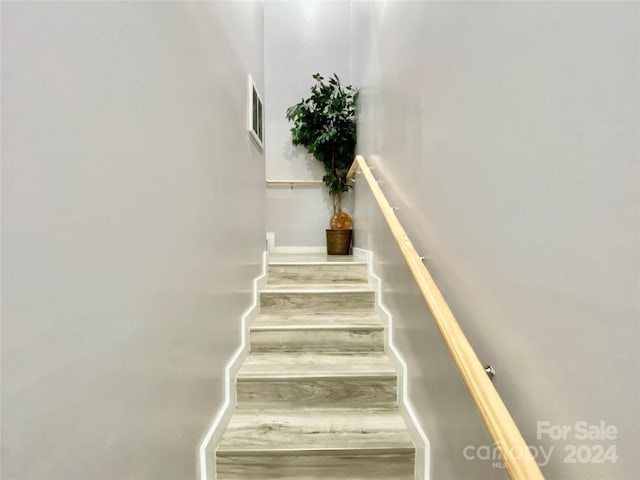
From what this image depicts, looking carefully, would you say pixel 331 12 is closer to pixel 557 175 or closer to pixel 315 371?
pixel 315 371

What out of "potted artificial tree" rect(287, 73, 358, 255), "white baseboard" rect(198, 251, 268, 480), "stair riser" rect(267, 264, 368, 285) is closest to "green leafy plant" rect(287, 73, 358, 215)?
"potted artificial tree" rect(287, 73, 358, 255)

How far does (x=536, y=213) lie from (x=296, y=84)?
4.29 m

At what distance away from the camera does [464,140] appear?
1121 millimetres

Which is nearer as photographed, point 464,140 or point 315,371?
point 464,140

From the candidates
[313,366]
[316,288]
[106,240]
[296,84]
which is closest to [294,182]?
[296,84]

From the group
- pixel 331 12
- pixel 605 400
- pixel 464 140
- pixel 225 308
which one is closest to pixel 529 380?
pixel 605 400

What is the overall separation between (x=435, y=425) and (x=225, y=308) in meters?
1.09

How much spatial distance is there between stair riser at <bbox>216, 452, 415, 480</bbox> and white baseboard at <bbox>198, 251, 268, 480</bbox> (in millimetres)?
92

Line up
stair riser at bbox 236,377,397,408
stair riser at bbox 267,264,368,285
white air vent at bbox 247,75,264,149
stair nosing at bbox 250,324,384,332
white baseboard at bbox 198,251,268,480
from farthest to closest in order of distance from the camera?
stair riser at bbox 267,264,368,285, white air vent at bbox 247,75,264,149, stair nosing at bbox 250,324,384,332, stair riser at bbox 236,377,397,408, white baseboard at bbox 198,251,268,480

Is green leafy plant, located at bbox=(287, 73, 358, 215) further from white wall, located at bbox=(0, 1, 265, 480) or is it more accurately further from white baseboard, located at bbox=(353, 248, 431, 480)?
white wall, located at bbox=(0, 1, 265, 480)

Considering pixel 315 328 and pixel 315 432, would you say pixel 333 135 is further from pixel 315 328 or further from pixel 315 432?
pixel 315 432

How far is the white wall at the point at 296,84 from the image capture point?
4480mm

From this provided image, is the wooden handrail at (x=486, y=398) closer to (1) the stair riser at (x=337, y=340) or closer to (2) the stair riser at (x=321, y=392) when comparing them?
(2) the stair riser at (x=321, y=392)

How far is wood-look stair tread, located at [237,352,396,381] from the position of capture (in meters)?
1.92
